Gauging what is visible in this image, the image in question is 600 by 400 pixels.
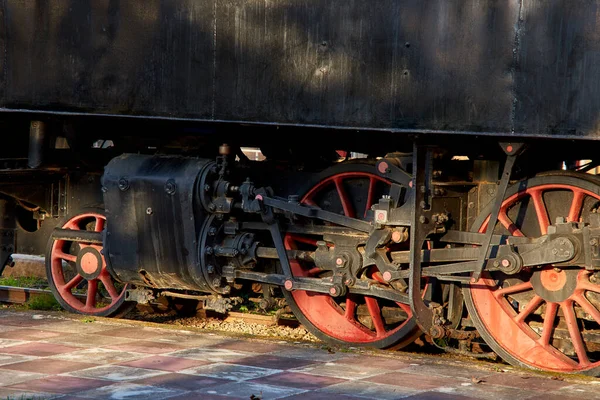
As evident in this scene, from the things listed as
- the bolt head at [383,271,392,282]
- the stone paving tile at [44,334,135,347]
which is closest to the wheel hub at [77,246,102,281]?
the stone paving tile at [44,334,135,347]

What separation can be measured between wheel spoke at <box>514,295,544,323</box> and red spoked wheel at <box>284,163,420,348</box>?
36.2 inches

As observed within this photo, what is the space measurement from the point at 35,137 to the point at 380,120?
12.2 ft

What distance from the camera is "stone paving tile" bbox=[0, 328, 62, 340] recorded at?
9.18m

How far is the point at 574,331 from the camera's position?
8039mm

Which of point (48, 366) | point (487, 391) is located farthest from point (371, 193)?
point (48, 366)

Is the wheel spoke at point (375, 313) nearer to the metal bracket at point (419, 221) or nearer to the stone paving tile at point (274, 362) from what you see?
the metal bracket at point (419, 221)

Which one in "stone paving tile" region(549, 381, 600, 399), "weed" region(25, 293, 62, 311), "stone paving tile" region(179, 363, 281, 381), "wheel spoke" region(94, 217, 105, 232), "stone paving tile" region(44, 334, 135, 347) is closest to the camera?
"stone paving tile" region(549, 381, 600, 399)

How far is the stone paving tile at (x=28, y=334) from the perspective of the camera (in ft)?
30.1

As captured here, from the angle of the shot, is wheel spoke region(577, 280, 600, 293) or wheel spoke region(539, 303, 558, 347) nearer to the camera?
wheel spoke region(577, 280, 600, 293)

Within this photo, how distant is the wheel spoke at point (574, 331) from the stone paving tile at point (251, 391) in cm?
206

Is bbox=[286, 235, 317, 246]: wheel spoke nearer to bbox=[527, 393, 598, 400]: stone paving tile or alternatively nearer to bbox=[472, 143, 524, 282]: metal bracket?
bbox=[472, 143, 524, 282]: metal bracket

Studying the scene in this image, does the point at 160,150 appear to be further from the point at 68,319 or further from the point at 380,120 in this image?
the point at 380,120

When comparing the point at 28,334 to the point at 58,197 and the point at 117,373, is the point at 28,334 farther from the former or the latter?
the point at 58,197

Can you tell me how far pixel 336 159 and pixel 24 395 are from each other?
12.7ft
